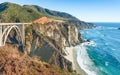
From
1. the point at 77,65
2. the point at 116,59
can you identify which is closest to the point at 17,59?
the point at 77,65

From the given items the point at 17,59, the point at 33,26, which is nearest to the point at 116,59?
the point at 33,26

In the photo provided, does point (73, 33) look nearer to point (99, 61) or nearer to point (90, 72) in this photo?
point (99, 61)

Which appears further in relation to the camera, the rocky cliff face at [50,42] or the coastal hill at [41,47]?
the rocky cliff face at [50,42]

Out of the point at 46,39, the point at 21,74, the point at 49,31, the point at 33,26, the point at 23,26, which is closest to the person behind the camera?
the point at 21,74

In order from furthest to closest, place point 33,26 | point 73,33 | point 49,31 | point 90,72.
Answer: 1. point 73,33
2. point 49,31
3. point 33,26
4. point 90,72

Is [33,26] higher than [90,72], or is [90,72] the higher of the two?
[33,26]

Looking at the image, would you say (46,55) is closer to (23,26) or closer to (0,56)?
(23,26)

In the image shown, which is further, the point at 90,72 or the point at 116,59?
the point at 116,59

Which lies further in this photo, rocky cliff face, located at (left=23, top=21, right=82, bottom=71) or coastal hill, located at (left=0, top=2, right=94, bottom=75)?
rocky cliff face, located at (left=23, top=21, right=82, bottom=71)

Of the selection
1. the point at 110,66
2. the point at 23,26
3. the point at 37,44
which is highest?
the point at 23,26

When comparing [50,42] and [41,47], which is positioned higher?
[50,42]

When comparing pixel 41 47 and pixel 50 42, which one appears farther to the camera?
pixel 50 42
